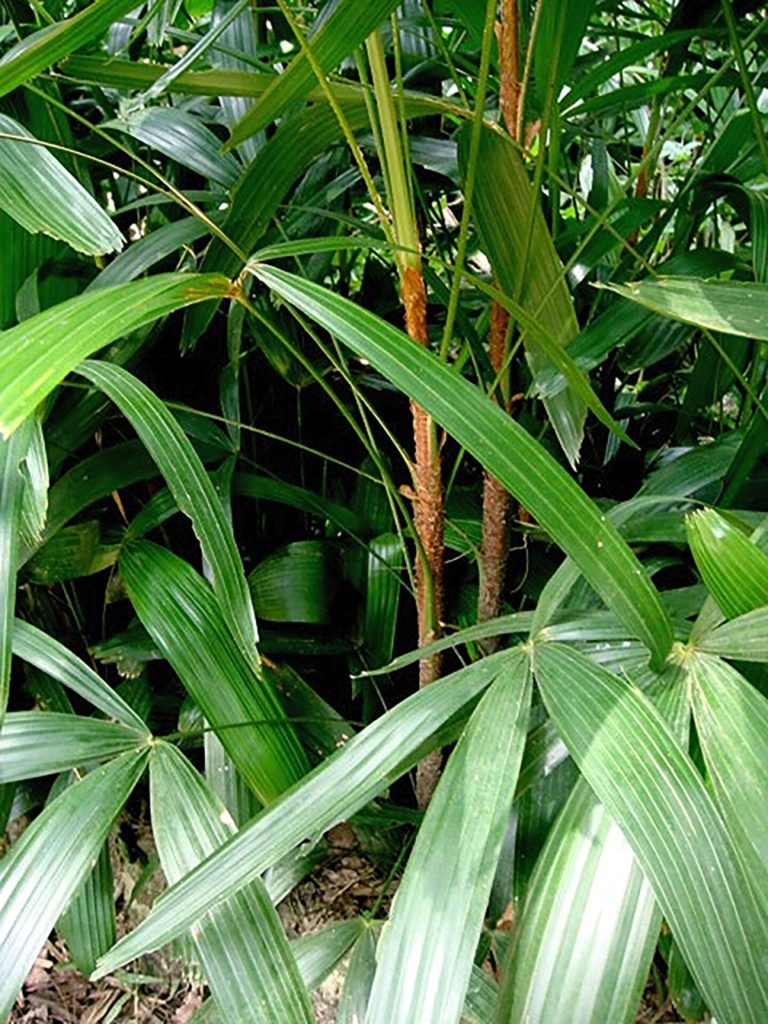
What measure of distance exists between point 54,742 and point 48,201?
307mm

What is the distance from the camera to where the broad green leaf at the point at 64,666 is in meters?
0.55

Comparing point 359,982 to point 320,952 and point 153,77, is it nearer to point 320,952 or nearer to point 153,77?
point 320,952

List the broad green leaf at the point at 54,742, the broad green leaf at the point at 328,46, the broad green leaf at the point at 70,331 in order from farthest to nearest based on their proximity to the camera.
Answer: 1. the broad green leaf at the point at 54,742
2. the broad green leaf at the point at 328,46
3. the broad green leaf at the point at 70,331

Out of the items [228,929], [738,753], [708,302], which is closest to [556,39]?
[708,302]

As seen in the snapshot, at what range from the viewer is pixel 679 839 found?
32cm

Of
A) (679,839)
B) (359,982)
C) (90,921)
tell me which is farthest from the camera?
(90,921)

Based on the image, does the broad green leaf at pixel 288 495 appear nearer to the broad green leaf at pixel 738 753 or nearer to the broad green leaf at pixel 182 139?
the broad green leaf at pixel 182 139

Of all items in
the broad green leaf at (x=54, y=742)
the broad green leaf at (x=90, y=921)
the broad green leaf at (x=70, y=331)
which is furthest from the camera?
the broad green leaf at (x=90, y=921)

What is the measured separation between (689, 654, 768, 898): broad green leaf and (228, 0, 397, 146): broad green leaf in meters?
0.33

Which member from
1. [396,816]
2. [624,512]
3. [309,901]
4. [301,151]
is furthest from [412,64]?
[309,901]

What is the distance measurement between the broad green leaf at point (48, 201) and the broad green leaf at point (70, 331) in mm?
Answer: 54

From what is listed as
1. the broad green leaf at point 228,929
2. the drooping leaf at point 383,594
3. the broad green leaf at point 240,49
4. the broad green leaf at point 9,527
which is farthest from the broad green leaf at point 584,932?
the broad green leaf at point 240,49

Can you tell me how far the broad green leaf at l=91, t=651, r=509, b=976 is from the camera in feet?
1.23

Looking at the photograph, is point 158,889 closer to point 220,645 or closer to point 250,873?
point 220,645
